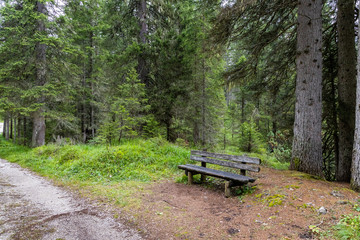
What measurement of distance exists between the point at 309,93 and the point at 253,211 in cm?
389

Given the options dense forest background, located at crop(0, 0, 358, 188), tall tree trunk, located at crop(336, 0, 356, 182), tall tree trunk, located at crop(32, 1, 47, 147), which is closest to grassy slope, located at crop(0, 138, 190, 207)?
dense forest background, located at crop(0, 0, 358, 188)

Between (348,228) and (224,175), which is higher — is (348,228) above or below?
below

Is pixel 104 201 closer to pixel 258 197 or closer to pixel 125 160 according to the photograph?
pixel 125 160

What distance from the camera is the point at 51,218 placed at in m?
3.84

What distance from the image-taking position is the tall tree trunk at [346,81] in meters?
6.23

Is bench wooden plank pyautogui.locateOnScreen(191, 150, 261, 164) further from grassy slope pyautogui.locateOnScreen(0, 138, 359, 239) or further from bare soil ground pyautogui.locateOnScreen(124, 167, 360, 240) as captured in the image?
grassy slope pyautogui.locateOnScreen(0, 138, 359, 239)

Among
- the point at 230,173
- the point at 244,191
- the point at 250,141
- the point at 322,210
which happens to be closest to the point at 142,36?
the point at 250,141

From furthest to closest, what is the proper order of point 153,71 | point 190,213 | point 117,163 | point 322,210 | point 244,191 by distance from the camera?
point 153,71
point 117,163
point 244,191
point 190,213
point 322,210

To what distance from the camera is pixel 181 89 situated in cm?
1110

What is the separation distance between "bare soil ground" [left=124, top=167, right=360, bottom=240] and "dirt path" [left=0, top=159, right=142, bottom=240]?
630 mm

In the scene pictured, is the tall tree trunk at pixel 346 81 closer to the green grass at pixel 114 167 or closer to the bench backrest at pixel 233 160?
the green grass at pixel 114 167

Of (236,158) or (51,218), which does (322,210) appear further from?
(51,218)

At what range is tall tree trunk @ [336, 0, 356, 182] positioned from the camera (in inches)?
245

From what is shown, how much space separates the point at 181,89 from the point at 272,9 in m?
5.78
